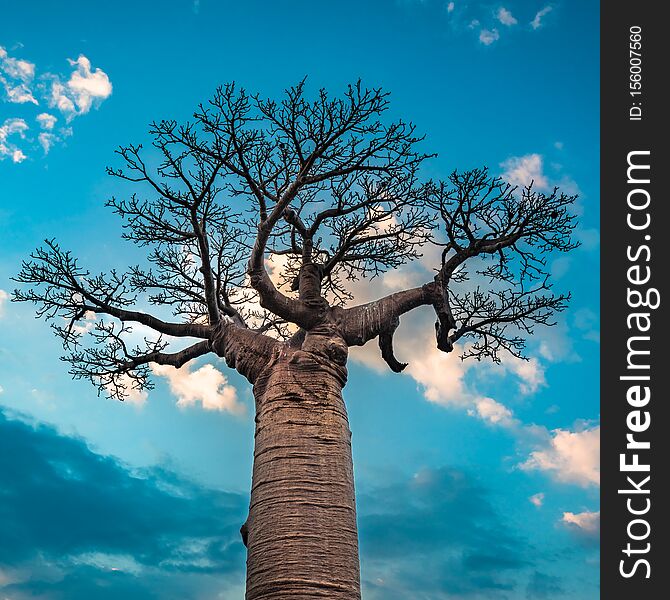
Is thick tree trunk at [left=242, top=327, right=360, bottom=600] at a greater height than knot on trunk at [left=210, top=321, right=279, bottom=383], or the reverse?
knot on trunk at [left=210, top=321, right=279, bottom=383]

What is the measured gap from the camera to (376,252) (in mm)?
7992

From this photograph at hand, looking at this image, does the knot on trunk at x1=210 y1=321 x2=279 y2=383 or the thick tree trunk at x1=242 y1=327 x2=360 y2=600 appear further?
the knot on trunk at x1=210 y1=321 x2=279 y2=383

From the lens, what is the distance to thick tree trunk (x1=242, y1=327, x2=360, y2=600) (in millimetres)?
4988

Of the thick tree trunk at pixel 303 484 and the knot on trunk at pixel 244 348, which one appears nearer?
the thick tree trunk at pixel 303 484

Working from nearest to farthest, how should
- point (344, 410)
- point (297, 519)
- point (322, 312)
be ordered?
1. point (297, 519)
2. point (344, 410)
3. point (322, 312)

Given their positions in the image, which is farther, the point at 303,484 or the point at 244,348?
the point at 244,348

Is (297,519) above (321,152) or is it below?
below

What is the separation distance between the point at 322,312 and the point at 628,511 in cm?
289

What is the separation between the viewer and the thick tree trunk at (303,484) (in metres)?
4.99

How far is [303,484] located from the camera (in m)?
5.27

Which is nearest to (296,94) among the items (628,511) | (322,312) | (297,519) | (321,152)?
(321,152)

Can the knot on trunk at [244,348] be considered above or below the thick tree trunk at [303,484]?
above

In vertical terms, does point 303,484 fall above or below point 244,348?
below

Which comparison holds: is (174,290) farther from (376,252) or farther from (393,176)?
(393,176)
